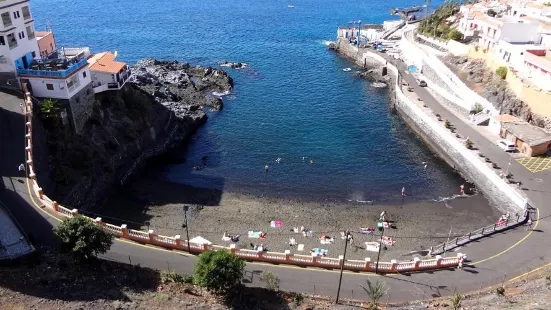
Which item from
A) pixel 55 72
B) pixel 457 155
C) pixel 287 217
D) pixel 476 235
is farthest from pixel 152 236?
pixel 457 155

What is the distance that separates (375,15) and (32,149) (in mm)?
127701

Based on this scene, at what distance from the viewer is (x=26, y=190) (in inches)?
1404

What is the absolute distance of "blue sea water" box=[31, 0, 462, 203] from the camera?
2035 inches

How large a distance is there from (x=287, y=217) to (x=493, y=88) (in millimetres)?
38421

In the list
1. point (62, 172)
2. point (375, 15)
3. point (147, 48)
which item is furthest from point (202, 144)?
point (375, 15)

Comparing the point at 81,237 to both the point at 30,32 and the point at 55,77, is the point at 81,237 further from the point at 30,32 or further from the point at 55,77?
the point at 30,32

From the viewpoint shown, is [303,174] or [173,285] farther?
[303,174]

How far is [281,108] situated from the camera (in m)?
72.6

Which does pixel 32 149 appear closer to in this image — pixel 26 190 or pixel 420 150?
pixel 26 190

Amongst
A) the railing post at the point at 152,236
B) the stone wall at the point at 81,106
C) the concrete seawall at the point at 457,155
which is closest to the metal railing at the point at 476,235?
the concrete seawall at the point at 457,155

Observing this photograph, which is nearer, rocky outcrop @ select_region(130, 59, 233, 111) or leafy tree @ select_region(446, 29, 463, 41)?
rocky outcrop @ select_region(130, 59, 233, 111)

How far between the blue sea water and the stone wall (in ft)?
38.1

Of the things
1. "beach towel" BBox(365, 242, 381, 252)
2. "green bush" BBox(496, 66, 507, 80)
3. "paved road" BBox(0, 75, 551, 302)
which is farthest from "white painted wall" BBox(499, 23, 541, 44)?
"beach towel" BBox(365, 242, 381, 252)

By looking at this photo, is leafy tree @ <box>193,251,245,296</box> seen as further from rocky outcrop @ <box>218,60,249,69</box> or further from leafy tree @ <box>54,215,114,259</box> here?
rocky outcrop @ <box>218,60,249,69</box>
